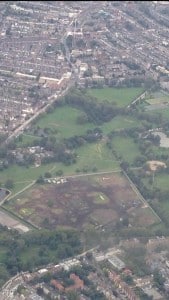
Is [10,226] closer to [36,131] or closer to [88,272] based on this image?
[88,272]

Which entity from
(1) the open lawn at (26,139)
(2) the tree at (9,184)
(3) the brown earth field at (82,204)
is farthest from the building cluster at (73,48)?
(3) the brown earth field at (82,204)

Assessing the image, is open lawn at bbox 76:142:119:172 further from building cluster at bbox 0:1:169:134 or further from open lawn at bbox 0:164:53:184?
building cluster at bbox 0:1:169:134

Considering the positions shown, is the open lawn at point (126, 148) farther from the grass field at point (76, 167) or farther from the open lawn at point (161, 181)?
the open lawn at point (161, 181)

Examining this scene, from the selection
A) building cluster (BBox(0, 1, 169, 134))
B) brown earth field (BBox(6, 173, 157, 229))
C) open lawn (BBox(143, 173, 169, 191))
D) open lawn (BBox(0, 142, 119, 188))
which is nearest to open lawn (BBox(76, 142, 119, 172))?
open lawn (BBox(0, 142, 119, 188))

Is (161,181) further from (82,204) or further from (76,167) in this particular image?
(82,204)

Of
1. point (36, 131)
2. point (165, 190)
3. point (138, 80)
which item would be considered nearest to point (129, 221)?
point (165, 190)

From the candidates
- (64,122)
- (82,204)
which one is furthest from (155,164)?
(64,122)
